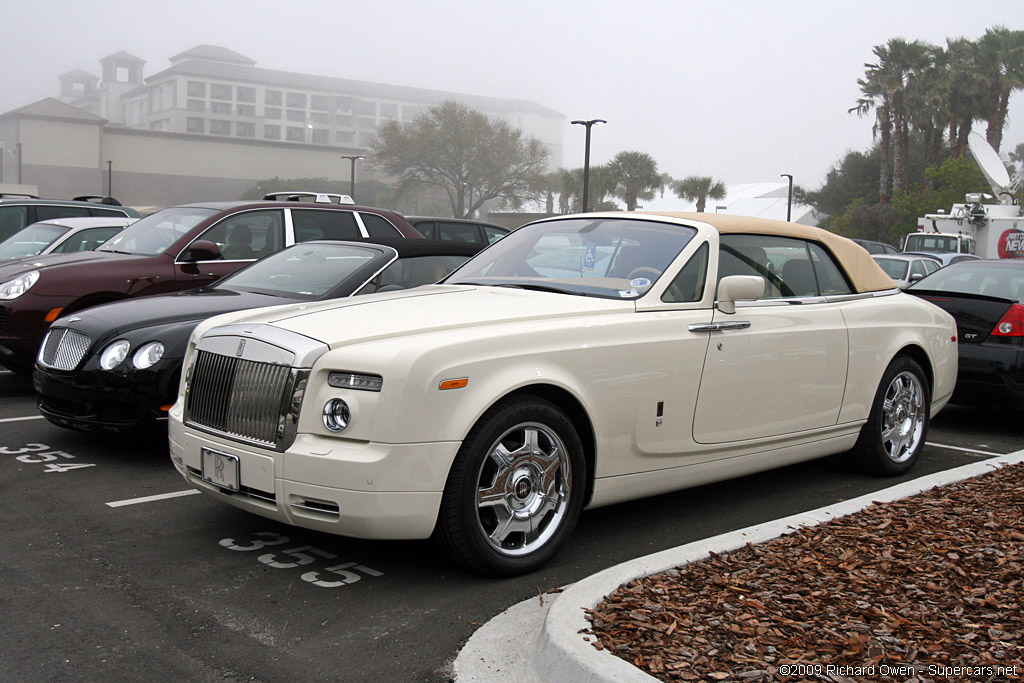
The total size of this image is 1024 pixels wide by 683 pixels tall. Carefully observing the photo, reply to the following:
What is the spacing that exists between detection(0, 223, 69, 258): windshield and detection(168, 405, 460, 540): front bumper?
380 inches

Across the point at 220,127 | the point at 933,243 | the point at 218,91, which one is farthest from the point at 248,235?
the point at 218,91

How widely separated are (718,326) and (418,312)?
1577mm

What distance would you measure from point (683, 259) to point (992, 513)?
77.5 inches

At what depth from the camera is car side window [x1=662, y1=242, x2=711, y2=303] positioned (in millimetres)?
5055

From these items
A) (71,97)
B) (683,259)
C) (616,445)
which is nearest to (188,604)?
(616,445)

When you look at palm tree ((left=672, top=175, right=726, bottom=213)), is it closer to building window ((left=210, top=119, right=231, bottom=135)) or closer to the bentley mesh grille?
the bentley mesh grille

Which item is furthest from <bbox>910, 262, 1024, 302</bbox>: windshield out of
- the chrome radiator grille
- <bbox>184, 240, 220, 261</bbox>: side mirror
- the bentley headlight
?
the bentley headlight

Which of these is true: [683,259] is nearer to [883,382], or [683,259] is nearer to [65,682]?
[883,382]

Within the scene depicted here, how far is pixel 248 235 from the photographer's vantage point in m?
8.95

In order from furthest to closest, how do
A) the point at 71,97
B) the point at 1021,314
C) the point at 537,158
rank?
1. the point at 71,97
2. the point at 537,158
3. the point at 1021,314

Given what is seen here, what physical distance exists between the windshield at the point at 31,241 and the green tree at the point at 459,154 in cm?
8651

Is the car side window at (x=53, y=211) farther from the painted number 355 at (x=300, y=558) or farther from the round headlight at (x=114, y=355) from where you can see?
the painted number 355 at (x=300, y=558)

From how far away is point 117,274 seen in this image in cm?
822

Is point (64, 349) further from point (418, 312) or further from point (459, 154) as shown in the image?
point (459, 154)
